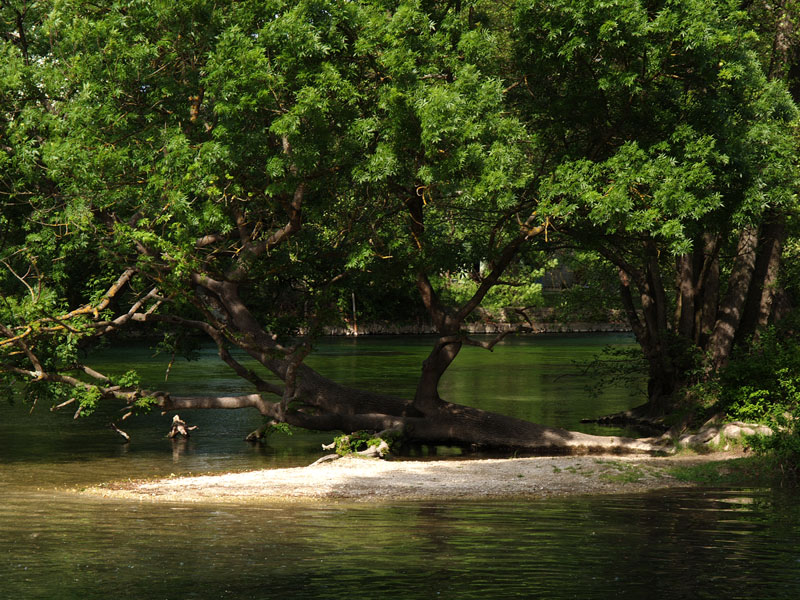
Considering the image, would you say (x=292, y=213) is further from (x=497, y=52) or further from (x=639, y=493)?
(x=639, y=493)

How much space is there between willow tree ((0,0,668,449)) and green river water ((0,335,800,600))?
132 inches

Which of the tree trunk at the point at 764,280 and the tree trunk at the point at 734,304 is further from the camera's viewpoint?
the tree trunk at the point at 764,280

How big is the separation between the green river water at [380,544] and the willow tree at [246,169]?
335 centimetres

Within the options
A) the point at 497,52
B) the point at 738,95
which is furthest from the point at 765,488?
the point at 497,52

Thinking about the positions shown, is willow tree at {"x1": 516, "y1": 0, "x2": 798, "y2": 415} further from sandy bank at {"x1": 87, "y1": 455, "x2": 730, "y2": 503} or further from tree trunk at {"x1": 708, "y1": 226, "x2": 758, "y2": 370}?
sandy bank at {"x1": 87, "y1": 455, "x2": 730, "y2": 503}

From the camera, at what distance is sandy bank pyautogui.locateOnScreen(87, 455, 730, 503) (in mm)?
18672

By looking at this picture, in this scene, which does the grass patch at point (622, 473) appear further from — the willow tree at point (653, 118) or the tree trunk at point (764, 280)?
the tree trunk at point (764, 280)

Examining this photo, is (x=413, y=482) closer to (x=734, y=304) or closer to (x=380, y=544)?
(x=380, y=544)

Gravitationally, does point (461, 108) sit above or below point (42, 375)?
above

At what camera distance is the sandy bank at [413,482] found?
1867 centimetres

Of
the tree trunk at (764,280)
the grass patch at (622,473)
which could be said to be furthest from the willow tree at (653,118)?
the grass patch at (622,473)

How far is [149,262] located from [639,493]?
11.2 m

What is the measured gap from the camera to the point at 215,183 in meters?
21.8

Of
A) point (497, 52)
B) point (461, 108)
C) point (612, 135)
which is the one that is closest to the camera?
point (461, 108)
